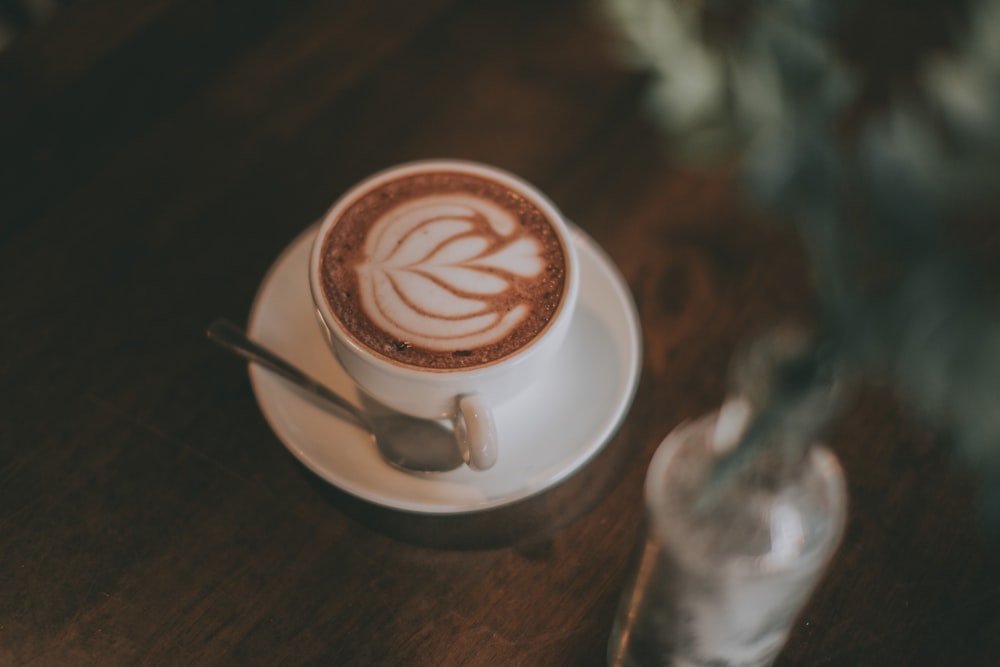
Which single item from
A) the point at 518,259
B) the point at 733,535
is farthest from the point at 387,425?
the point at 733,535

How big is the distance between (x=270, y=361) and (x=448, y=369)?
200 mm

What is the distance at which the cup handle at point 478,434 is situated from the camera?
71 centimetres

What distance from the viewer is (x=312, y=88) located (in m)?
1.09

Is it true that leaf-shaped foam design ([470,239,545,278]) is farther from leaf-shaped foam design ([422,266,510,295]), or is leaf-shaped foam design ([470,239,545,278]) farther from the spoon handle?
the spoon handle

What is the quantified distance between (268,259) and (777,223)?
0.62m

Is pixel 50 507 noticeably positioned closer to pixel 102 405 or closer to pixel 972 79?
pixel 102 405

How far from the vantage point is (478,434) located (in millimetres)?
711

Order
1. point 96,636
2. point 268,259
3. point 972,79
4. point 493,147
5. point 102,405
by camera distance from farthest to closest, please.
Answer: point 493,147 < point 268,259 < point 102,405 < point 96,636 < point 972,79

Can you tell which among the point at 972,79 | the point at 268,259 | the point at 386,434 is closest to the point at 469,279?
the point at 386,434

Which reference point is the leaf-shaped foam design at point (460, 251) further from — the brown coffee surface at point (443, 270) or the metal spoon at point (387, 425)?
the metal spoon at point (387, 425)

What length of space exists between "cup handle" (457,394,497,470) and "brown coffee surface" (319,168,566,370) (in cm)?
4

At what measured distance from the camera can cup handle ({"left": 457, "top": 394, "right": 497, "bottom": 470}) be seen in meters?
0.71

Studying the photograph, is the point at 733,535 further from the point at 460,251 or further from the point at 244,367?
the point at 244,367

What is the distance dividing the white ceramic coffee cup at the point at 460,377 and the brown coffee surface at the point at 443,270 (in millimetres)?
11
